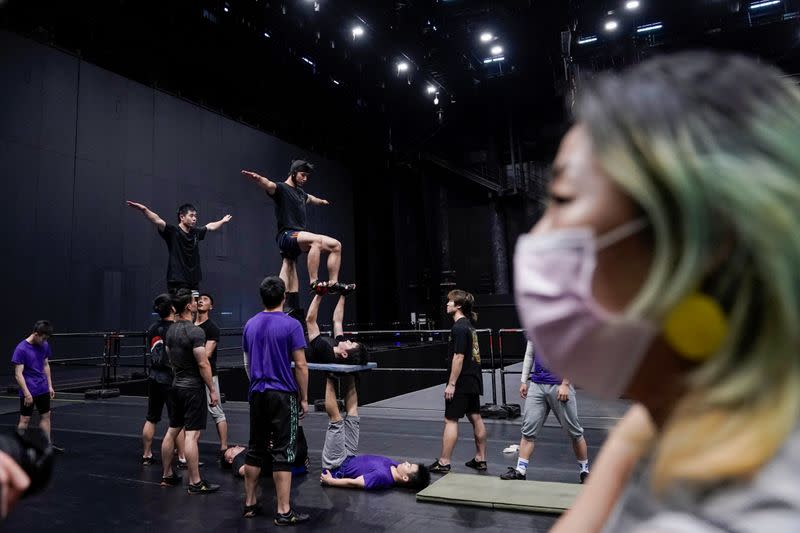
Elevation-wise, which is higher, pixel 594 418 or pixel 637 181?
pixel 637 181

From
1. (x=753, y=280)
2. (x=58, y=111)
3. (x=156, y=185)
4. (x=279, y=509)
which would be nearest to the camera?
(x=753, y=280)

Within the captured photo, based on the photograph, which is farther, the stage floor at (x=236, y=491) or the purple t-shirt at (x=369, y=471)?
the purple t-shirt at (x=369, y=471)

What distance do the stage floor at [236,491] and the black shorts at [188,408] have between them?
1.76 ft

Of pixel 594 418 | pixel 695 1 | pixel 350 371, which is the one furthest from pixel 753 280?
pixel 695 1

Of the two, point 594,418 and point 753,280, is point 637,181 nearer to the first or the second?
point 753,280

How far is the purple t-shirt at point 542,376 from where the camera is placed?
4.05 meters

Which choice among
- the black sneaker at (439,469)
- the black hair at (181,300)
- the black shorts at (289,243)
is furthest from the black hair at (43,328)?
the black sneaker at (439,469)

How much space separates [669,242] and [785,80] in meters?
0.23

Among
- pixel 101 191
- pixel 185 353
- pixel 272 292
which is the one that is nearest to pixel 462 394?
pixel 272 292

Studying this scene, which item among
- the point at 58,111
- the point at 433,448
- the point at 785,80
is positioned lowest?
the point at 433,448

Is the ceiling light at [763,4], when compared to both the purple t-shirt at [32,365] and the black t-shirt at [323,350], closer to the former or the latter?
the black t-shirt at [323,350]

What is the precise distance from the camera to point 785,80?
0.51m

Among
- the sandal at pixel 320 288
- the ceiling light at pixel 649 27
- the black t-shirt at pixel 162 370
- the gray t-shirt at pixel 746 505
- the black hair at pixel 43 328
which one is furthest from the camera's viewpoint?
the ceiling light at pixel 649 27

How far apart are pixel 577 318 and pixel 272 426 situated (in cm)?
354
